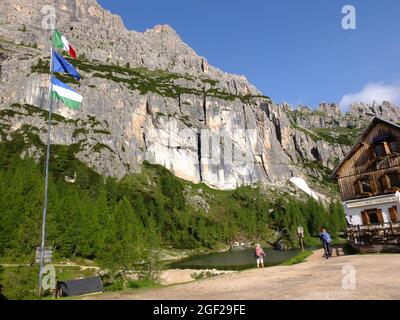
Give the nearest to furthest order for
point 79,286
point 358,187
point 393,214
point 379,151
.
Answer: point 79,286 < point 393,214 < point 379,151 < point 358,187

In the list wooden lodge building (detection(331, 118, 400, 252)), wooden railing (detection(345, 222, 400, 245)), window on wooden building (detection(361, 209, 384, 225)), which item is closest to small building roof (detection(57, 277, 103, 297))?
wooden railing (detection(345, 222, 400, 245))

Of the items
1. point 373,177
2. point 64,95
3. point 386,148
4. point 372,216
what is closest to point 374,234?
point 372,216

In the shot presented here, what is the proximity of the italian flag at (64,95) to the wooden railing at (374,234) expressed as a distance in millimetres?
24458

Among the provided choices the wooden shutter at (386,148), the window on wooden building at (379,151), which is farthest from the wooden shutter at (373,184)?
the wooden shutter at (386,148)

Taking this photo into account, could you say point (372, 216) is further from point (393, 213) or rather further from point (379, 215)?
point (393, 213)

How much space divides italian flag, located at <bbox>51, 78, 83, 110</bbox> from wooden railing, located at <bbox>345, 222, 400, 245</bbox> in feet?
80.2

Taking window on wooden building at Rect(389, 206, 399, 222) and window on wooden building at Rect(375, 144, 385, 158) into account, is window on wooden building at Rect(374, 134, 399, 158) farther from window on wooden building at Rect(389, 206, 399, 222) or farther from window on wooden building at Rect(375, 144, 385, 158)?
window on wooden building at Rect(389, 206, 399, 222)

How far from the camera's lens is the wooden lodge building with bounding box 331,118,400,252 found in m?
33.4

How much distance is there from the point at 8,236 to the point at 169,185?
10388cm

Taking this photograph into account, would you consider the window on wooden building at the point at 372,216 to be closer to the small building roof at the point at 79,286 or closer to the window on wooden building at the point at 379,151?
the window on wooden building at the point at 379,151

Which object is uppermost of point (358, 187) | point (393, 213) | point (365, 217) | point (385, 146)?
point (385, 146)

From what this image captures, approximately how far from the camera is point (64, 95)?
79.7 feet

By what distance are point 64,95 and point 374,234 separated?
87.1 feet

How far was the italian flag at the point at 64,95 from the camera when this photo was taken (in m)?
23.9
